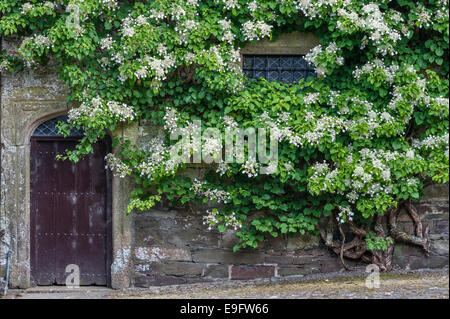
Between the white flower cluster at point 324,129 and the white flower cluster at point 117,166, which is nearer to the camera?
the white flower cluster at point 324,129

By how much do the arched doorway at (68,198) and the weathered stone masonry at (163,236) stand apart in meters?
0.20

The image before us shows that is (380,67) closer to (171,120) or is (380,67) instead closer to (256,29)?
(256,29)

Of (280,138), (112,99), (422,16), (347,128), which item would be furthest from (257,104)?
(422,16)

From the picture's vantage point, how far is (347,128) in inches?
258

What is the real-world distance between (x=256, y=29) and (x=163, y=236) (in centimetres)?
269

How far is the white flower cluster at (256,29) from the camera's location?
21.4ft

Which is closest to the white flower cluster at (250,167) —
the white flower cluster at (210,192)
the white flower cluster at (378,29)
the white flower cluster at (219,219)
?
the white flower cluster at (210,192)

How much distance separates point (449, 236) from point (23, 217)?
17.1ft

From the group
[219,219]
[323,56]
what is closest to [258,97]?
[323,56]

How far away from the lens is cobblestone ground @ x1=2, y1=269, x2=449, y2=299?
5.95m

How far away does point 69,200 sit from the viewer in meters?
7.17

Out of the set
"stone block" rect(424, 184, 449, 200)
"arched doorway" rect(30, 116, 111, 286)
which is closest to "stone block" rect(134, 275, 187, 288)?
"arched doorway" rect(30, 116, 111, 286)

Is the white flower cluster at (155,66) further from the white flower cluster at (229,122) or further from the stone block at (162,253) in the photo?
the stone block at (162,253)

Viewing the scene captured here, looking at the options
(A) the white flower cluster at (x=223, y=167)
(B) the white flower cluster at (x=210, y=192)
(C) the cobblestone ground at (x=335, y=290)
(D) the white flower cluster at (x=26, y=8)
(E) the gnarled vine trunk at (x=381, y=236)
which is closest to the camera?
(C) the cobblestone ground at (x=335, y=290)
